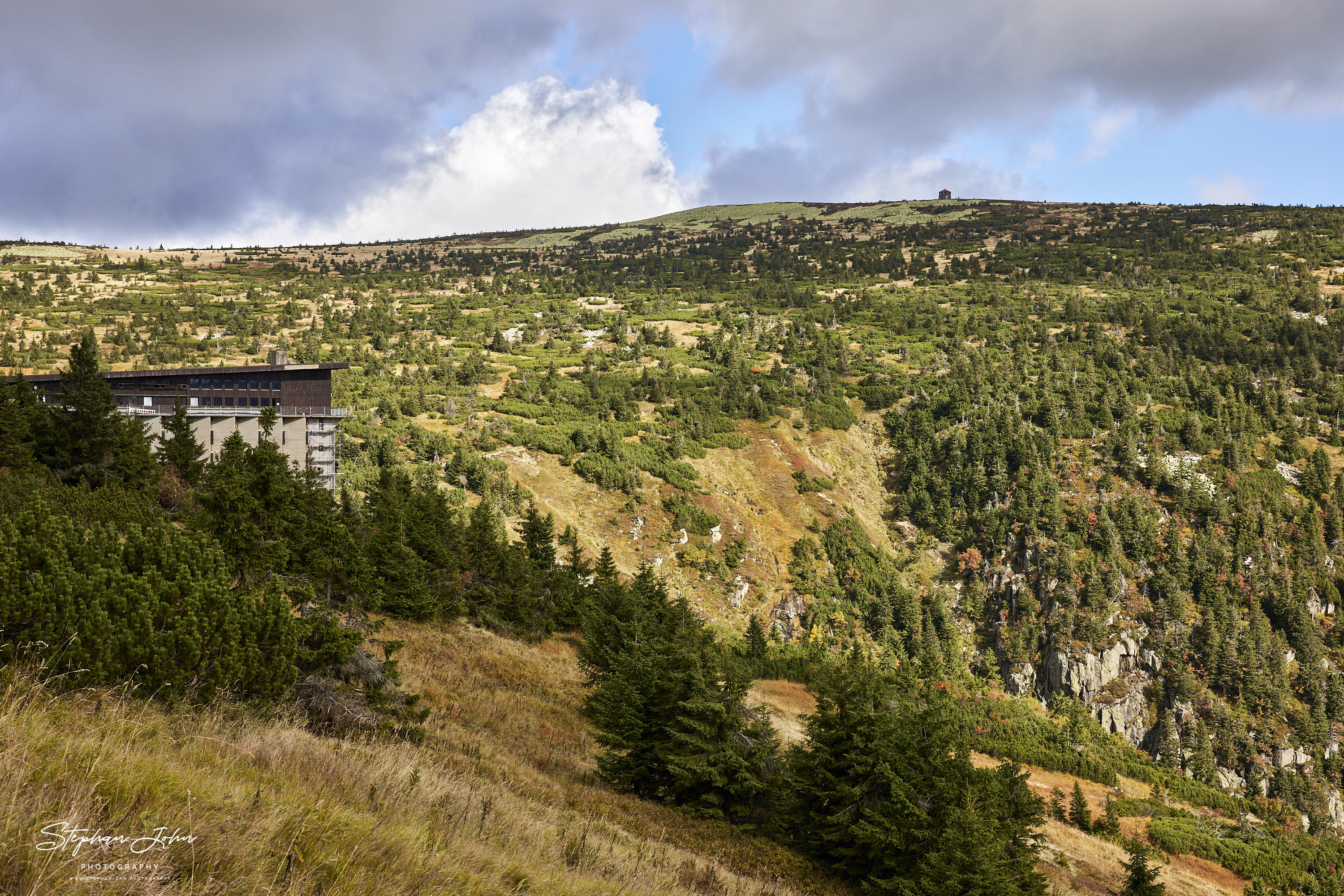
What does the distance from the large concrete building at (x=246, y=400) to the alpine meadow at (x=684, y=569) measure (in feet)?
0.85

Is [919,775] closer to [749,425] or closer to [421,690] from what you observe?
[421,690]

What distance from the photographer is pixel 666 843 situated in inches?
435

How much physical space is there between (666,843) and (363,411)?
59624 millimetres

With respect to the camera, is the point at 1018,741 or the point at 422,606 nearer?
the point at 422,606

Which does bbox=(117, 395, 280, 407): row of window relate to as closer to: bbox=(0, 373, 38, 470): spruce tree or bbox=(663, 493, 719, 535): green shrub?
bbox=(0, 373, 38, 470): spruce tree

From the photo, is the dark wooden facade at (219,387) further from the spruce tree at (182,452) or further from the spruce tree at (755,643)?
the spruce tree at (755,643)

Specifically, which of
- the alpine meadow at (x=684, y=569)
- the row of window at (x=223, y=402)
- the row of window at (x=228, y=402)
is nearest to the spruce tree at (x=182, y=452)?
the alpine meadow at (x=684, y=569)

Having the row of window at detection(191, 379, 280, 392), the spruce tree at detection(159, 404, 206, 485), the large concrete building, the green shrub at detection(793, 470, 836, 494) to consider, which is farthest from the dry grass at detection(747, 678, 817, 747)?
the row of window at detection(191, 379, 280, 392)

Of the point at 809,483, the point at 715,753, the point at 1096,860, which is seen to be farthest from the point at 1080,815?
the point at 809,483

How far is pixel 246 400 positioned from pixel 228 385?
4.34 feet

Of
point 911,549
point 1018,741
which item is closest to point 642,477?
point 911,549

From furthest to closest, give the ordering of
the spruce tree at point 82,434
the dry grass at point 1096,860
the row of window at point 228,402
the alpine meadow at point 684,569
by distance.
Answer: the row of window at point 228,402
the dry grass at point 1096,860
the spruce tree at point 82,434
the alpine meadow at point 684,569

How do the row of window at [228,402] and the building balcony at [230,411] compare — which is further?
the row of window at [228,402]

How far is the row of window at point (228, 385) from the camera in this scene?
4184cm
